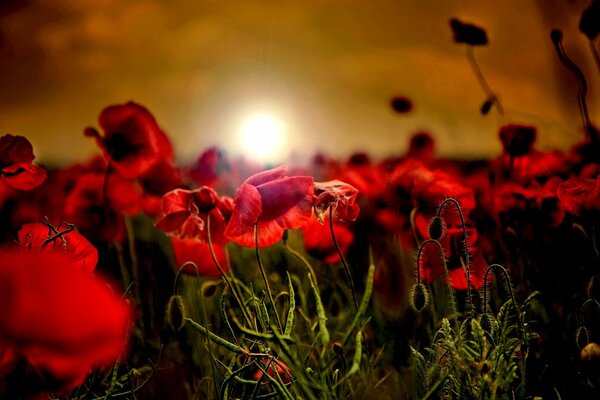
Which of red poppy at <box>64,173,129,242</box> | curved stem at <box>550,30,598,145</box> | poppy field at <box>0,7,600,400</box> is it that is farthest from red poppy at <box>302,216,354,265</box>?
curved stem at <box>550,30,598,145</box>

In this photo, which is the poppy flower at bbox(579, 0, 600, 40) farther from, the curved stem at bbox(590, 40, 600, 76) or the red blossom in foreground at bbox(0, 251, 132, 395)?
the red blossom in foreground at bbox(0, 251, 132, 395)

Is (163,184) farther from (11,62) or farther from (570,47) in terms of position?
(570,47)

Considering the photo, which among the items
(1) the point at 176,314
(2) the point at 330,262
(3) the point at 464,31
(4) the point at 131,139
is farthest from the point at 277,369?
(3) the point at 464,31

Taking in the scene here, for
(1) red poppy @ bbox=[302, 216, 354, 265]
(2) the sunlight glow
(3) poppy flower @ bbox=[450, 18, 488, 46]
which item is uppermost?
(3) poppy flower @ bbox=[450, 18, 488, 46]

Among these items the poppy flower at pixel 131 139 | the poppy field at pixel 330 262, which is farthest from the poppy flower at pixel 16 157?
the poppy flower at pixel 131 139

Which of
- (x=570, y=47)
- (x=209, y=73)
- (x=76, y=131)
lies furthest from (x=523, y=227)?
(x=76, y=131)

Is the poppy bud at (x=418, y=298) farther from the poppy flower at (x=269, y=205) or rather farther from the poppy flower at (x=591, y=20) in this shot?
the poppy flower at (x=591, y=20)
